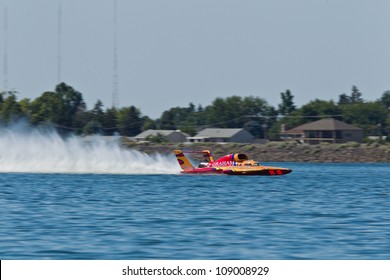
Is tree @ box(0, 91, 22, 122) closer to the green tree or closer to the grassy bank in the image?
the grassy bank

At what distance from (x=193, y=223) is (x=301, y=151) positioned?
3330 inches

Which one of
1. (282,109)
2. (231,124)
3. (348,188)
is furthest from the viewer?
(282,109)

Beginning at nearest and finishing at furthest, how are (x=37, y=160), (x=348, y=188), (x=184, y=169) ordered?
1. (x=348, y=188)
2. (x=184, y=169)
3. (x=37, y=160)

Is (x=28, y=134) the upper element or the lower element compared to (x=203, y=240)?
upper

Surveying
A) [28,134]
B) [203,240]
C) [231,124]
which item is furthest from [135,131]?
[203,240]

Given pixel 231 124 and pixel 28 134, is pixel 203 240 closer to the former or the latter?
pixel 28 134

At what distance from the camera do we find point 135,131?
443ft

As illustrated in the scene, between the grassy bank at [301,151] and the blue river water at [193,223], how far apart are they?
68869 millimetres

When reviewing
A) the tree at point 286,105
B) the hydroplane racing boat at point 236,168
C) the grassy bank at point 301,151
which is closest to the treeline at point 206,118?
the tree at point 286,105

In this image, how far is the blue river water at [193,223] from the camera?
55.9ft

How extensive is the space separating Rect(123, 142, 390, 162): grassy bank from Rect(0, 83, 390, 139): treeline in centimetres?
2132

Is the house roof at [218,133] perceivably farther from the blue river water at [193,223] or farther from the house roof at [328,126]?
the blue river water at [193,223]

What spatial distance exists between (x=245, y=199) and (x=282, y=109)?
12883 cm

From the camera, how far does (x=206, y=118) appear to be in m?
164
